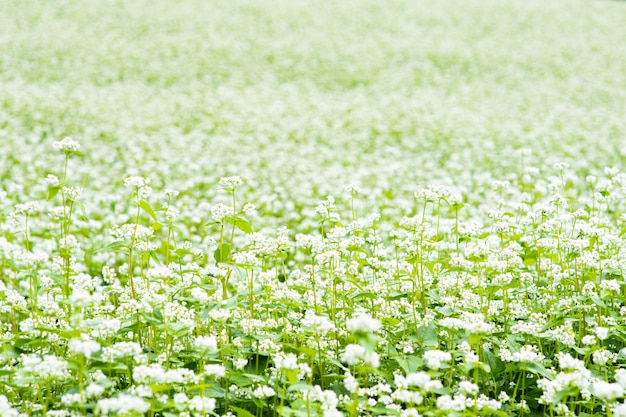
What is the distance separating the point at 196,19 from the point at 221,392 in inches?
967

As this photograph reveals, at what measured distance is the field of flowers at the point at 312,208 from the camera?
3.53 meters

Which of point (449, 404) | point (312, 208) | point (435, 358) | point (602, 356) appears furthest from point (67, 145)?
point (312, 208)

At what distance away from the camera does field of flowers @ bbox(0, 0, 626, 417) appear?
11.6ft

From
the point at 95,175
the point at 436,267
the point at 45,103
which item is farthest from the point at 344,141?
the point at 436,267

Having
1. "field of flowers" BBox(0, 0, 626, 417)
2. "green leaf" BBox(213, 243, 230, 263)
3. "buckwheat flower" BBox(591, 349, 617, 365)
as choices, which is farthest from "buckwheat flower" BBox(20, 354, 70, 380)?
"buckwheat flower" BBox(591, 349, 617, 365)

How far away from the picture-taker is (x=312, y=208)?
30.6 feet

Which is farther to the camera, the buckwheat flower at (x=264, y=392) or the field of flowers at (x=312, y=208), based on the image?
the field of flowers at (x=312, y=208)

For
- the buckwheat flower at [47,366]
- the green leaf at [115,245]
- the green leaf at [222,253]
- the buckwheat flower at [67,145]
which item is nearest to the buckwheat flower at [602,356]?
the green leaf at [222,253]

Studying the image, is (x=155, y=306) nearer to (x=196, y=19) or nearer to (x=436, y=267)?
(x=436, y=267)

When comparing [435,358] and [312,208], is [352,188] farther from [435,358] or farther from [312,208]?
[312,208]

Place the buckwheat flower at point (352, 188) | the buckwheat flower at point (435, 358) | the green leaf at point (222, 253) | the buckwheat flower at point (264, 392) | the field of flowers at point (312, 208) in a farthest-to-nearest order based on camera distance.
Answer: the buckwheat flower at point (352, 188) < the green leaf at point (222, 253) < the field of flowers at point (312, 208) < the buckwheat flower at point (264, 392) < the buckwheat flower at point (435, 358)

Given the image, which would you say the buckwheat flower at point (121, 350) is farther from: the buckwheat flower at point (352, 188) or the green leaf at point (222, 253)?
the buckwheat flower at point (352, 188)

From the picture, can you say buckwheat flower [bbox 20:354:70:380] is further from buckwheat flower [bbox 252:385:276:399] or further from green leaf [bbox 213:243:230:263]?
green leaf [bbox 213:243:230:263]

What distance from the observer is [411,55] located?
23.0 meters
